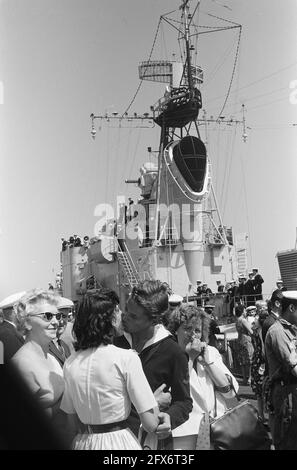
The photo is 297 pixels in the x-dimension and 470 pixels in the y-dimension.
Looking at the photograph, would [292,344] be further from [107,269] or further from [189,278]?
[107,269]

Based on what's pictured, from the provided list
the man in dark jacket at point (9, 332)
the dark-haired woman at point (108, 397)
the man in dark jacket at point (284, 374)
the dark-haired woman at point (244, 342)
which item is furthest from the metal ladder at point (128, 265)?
the dark-haired woman at point (108, 397)

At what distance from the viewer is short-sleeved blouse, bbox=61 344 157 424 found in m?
2.50

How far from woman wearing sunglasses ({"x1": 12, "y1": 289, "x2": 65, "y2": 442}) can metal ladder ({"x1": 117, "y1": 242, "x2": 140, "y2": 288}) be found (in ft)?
54.3

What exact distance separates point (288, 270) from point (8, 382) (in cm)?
1857

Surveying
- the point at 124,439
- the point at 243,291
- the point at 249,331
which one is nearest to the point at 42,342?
the point at 124,439

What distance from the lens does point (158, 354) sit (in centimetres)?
297

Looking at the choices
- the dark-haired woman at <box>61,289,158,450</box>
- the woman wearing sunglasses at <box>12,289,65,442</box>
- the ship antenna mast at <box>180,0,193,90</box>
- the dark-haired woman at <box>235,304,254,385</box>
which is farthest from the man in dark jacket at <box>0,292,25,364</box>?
the ship antenna mast at <box>180,0,193,90</box>

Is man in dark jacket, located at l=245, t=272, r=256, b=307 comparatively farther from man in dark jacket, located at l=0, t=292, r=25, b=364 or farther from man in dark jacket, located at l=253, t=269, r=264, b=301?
man in dark jacket, located at l=0, t=292, r=25, b=364

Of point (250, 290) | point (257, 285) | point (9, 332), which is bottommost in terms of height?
point (250, 290)

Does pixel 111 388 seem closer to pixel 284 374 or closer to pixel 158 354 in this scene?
pixel 158 354

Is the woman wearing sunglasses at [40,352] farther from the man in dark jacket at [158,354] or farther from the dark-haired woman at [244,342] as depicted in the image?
the dark-haired woman at [244,342]

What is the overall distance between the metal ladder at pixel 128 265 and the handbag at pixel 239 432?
16.5 metres

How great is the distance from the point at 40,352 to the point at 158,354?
2.04 feet

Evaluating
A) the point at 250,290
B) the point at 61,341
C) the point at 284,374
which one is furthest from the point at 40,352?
the point at 250,290
